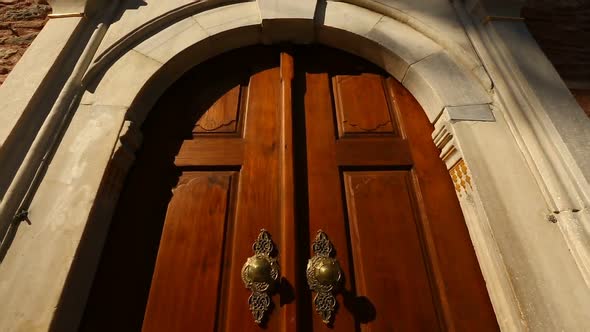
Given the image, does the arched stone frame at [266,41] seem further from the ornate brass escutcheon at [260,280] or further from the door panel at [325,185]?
the ornate brass escutcheon at [260,280]

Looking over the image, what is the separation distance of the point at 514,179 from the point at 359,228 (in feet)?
2.63

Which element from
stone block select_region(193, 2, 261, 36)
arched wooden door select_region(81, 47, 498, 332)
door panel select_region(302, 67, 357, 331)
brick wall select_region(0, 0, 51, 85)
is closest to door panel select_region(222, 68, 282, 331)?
arched wooden door select_region(81, 47, 498, 332)

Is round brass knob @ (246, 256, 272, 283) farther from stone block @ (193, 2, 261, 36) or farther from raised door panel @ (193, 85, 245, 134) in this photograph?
stone block @ (193, 2, 261, 36)

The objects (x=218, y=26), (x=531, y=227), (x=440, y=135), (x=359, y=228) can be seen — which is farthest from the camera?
(x=218, y=26)

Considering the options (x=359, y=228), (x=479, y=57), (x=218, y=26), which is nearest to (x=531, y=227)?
(x=359, y=228)

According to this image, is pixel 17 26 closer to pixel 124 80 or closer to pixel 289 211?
pixel 124 80

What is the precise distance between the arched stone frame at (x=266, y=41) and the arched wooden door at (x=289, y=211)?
11 cm

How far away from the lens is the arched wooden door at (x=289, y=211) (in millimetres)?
1436

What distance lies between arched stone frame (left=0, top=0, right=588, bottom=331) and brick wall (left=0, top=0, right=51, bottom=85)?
1.94ft

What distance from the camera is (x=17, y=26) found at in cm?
209

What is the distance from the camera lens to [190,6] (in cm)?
210

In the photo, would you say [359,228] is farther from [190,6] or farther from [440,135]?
[190,6]

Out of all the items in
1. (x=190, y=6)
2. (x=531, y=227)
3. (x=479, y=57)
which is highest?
(x=190, y=6)

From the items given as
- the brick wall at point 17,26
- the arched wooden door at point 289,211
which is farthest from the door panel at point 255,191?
the brick wall at point 17,26
